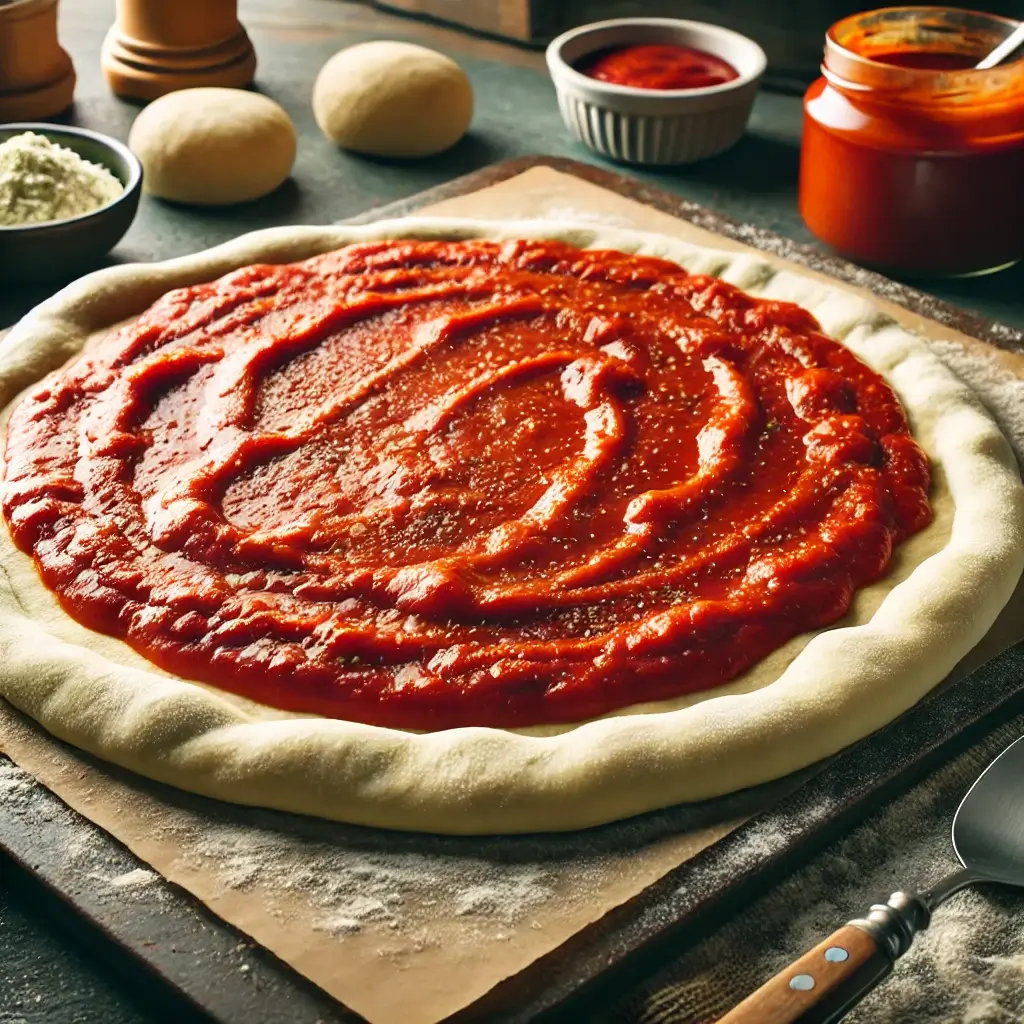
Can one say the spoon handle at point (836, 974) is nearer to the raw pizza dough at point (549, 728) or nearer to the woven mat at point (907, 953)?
the woven mat at point (907, 953)

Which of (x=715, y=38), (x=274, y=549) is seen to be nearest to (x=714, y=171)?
(x=715, y=38)

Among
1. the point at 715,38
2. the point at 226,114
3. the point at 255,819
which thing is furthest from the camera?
the point at 715,38

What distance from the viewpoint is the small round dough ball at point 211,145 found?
12.5 ft

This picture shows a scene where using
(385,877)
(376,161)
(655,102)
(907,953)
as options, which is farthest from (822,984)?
(376,161)

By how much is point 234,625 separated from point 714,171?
8.45 feet

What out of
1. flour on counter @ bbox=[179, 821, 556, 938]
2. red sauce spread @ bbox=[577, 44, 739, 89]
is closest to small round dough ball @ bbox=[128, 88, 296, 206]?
red sauce spread @ bbox=[577, 44, 739, 89]

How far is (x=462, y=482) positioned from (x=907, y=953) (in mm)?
1139

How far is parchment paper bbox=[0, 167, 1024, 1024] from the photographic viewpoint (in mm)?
1779

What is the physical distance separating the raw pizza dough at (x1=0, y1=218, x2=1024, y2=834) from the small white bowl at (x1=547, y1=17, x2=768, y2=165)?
1829 mm

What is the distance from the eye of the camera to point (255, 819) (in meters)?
2.00

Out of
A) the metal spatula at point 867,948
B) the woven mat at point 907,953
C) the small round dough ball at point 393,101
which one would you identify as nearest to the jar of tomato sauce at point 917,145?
the small round dough ball at point 393,101

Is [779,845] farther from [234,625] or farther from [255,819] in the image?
[234,625]

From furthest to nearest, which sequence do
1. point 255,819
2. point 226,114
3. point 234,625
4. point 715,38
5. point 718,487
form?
point 715,38 → point 226,114 → point 718,487 → point 234,625 → point 255,819

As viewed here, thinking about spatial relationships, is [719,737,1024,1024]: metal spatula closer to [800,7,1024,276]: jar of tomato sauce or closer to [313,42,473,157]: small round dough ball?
[800,7,1024,276]: jar of tomato sauce
